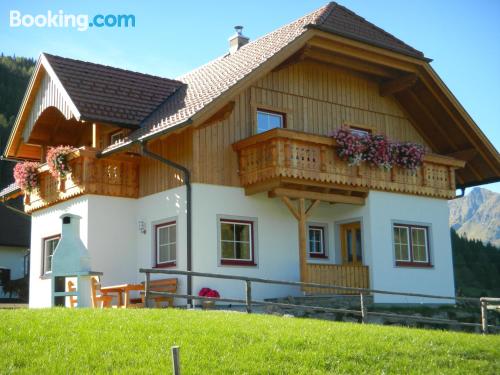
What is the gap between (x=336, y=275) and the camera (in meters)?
19.9

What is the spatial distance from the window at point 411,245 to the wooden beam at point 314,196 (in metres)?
1.82

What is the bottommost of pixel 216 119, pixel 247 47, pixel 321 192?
pixel 321 192

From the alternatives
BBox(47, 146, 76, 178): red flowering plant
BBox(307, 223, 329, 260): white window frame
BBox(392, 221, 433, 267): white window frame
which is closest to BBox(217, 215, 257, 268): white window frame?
BBox(307, 223, 329, 260): white window frame

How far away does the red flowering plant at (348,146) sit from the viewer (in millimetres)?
19172

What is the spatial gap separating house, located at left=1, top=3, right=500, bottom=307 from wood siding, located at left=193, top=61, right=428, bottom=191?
Result: 4cm

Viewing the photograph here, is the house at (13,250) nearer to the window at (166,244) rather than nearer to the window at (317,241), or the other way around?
the window at (166,244)

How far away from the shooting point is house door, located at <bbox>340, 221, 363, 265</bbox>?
847 inches

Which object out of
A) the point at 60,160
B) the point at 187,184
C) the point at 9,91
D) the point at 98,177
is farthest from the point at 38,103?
the point at 9,91

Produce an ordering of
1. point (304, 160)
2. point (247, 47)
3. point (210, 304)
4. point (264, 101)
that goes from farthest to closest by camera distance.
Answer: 1. point (247, 47)
2. point (264, 101)
3. point (304, 160)
4. point (210, 304)

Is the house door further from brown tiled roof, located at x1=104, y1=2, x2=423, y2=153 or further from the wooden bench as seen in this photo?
the wooden bench

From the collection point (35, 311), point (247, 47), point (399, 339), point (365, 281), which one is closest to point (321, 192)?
point (365, 281)

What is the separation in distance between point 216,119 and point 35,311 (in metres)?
7.17

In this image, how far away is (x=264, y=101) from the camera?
20.3 meters

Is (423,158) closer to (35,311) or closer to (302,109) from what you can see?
(302,109)
